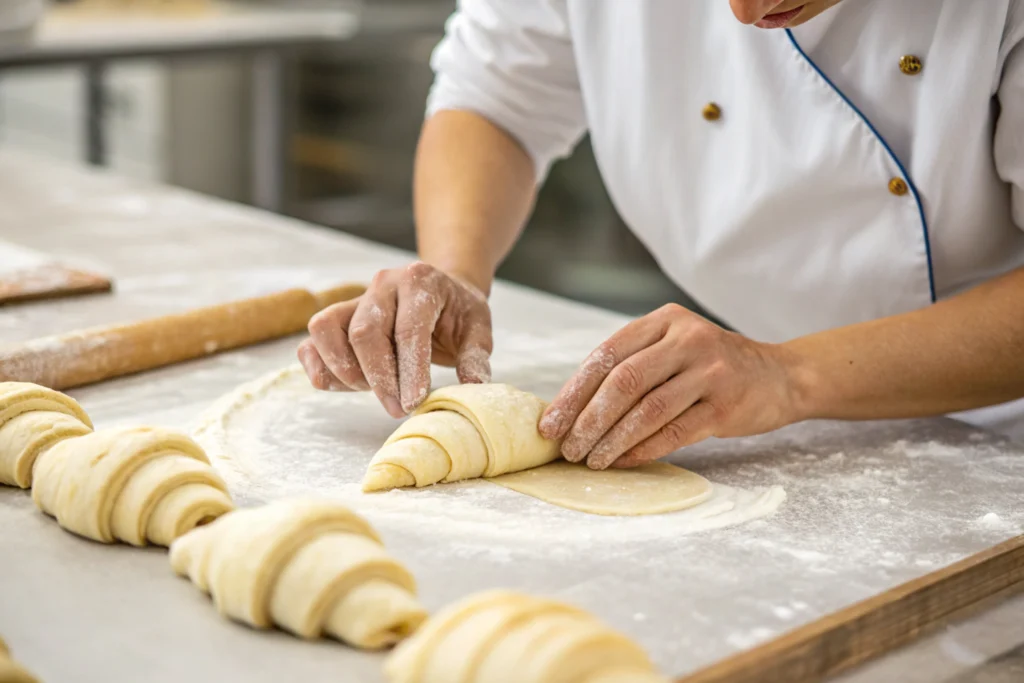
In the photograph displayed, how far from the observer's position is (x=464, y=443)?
4.41 feet

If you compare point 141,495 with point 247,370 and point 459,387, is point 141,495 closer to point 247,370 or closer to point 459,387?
point 459,387

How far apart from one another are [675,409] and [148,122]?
17.4 feet

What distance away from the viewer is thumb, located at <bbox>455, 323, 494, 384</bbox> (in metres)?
1.53

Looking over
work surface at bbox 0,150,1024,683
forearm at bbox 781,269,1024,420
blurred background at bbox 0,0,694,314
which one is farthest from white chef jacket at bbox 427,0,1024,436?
blurred background at bbox 0,0,694,314

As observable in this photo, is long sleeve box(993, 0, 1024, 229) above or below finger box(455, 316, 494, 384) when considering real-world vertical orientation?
above

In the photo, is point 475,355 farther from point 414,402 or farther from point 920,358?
point 920,358

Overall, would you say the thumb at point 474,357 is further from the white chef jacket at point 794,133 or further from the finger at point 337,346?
the white chef jacket at point 794,133

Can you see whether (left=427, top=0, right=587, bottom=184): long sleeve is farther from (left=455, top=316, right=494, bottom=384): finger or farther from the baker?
(left=455, top=316, right=494, bottom=384): finger

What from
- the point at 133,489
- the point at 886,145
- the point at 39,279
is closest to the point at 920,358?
the point at 886,145

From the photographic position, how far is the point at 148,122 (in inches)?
239

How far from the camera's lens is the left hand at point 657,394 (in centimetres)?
136

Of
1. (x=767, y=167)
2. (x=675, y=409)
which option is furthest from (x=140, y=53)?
(x=675, y=409)

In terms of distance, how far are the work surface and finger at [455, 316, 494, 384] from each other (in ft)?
0.49

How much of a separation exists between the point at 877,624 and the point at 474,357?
2.20ft
